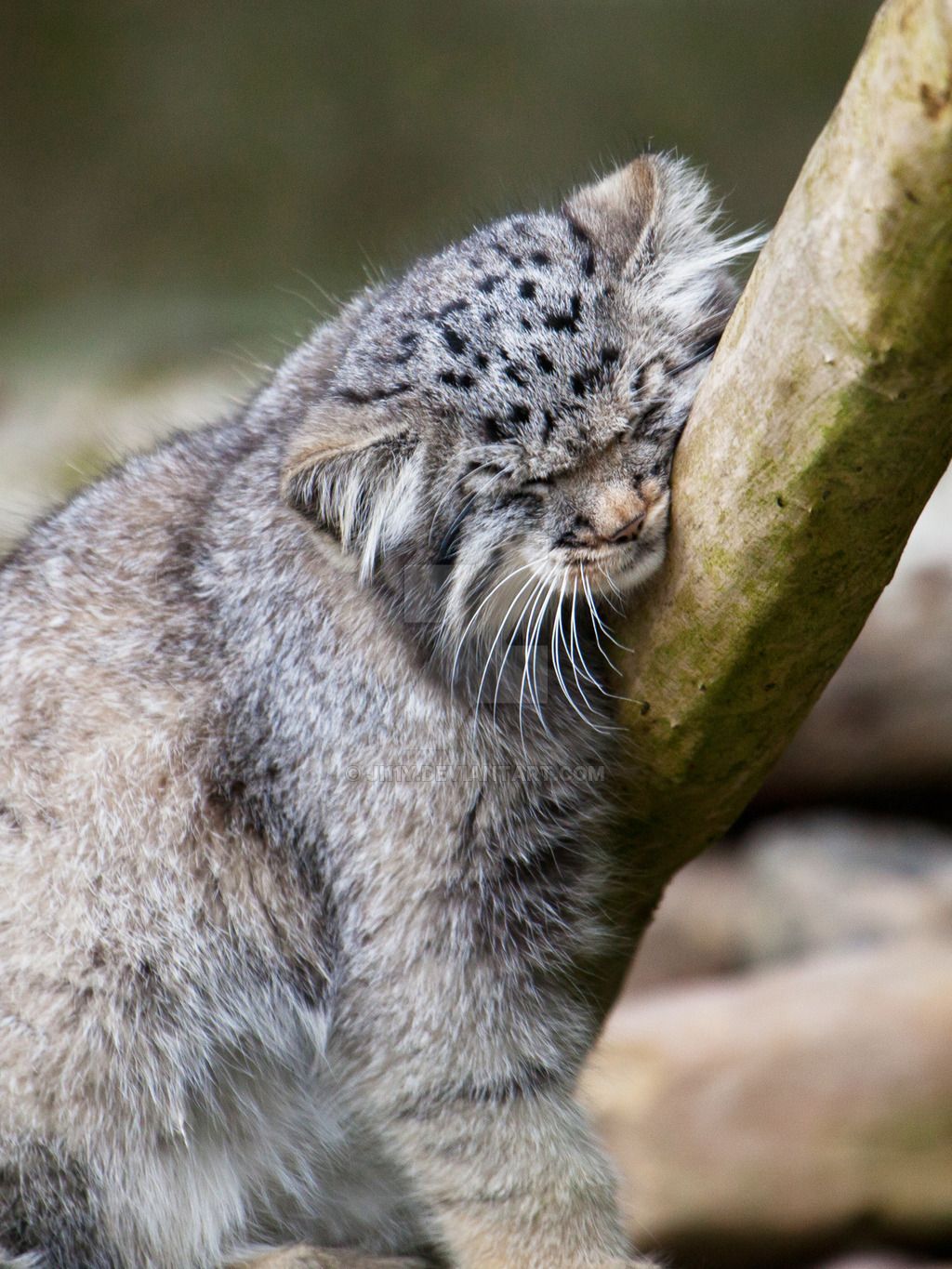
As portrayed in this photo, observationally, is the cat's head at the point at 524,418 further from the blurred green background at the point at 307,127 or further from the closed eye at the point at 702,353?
the blurred green background at the point at 307,127

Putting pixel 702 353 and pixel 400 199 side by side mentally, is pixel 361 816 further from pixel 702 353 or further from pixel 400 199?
pixel 400 199

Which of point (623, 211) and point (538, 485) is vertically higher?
point (623, 211)

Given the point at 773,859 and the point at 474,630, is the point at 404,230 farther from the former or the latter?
the point at 474,630

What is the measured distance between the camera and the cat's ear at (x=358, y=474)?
2.29m

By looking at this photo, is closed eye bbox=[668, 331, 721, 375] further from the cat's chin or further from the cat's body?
the cat's chin

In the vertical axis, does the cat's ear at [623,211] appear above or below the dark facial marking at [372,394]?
above

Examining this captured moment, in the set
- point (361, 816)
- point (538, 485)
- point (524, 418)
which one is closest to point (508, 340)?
point (524, 418)

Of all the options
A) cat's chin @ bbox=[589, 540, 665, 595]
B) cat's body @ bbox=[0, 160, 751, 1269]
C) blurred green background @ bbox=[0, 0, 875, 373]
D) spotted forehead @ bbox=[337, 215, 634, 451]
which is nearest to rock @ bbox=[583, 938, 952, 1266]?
cat's body @ bbox=[0, 160, 751, 1269]

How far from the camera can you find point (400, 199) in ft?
21.8

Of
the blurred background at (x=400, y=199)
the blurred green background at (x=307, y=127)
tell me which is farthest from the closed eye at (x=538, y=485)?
the blurred green background at (x=307, y=127)

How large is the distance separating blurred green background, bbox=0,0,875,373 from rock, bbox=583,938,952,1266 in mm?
3773

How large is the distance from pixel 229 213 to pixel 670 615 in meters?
5.13

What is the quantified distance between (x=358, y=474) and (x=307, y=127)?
480 centimetres

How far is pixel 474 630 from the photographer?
2439 millimetres
